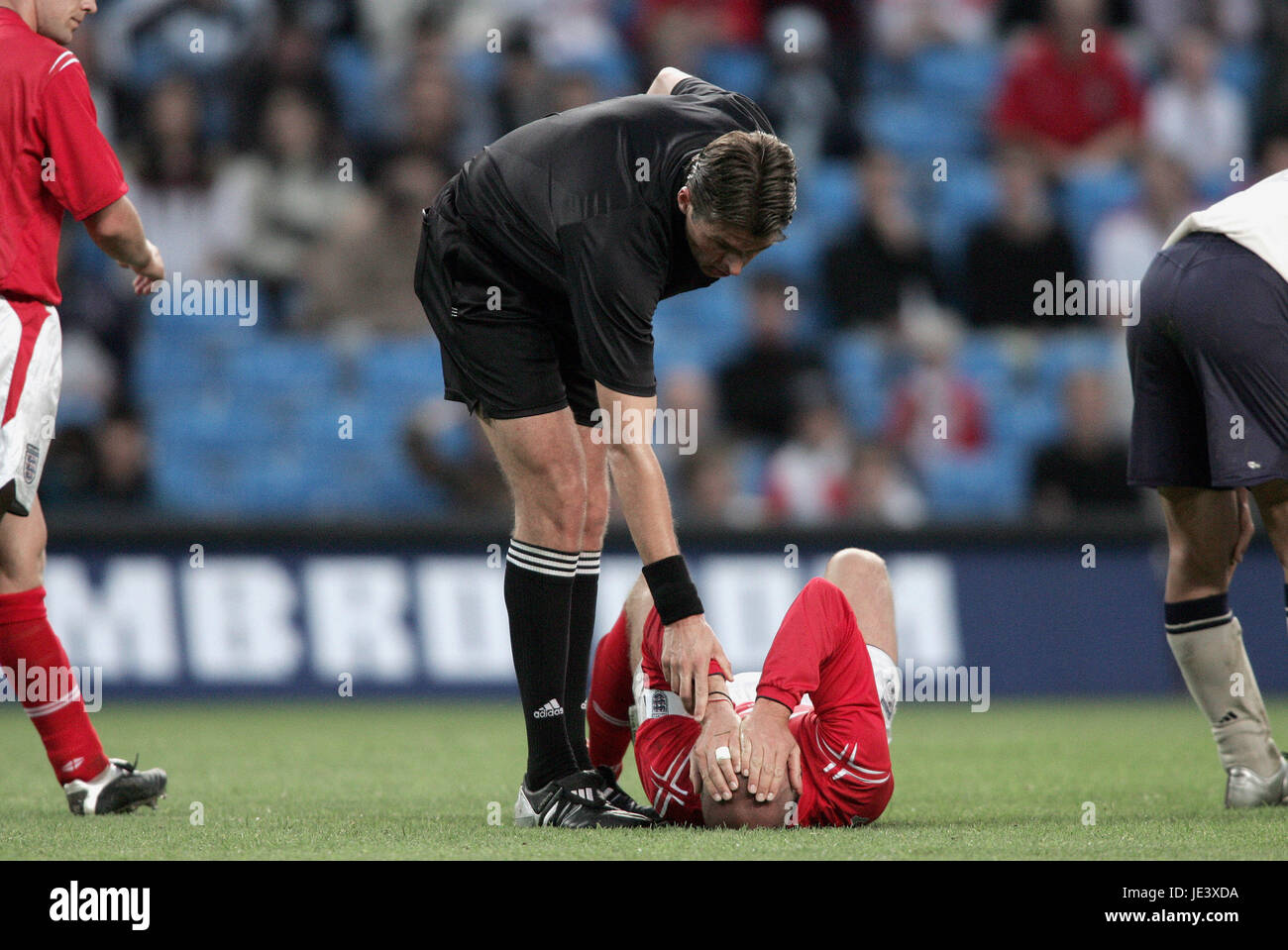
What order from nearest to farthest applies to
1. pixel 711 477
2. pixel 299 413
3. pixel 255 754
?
pixel 255 754 → pixel 711 477 → pixel 299 413

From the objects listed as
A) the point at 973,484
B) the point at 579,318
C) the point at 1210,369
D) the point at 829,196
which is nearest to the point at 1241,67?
the point at 829,196

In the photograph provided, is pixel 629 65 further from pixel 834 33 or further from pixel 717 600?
pixel 717 600

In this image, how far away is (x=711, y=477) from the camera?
928 cm

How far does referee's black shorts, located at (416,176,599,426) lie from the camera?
13.7 ft

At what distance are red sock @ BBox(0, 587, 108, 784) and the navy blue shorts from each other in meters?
3.00

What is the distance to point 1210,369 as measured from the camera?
432 centimetres

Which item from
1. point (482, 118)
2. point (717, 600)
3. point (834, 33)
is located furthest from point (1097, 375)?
point (482, 118)

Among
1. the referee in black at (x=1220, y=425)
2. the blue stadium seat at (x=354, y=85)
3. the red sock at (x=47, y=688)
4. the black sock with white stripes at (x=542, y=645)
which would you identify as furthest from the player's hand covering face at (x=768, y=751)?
the blue stadium seat at (x=354, y=85)

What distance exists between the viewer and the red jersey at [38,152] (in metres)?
4.28

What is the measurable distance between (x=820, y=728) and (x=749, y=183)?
4.32ft

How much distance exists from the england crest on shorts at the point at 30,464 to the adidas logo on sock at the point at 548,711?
146 centimetres

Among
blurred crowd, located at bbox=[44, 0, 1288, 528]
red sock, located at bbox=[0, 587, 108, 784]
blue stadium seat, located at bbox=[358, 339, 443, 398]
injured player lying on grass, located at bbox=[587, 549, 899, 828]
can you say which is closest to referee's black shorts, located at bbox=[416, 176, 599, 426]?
injured player lying on grass, located at bbox=[587, 549, 899, 828]

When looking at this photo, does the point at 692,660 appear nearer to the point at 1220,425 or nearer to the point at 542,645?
the point at 542,645

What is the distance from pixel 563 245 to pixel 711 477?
545 centimetres
